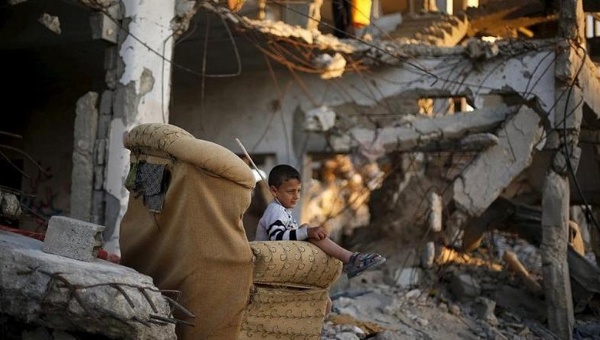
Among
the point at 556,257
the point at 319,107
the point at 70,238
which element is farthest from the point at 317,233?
the point at 319,107

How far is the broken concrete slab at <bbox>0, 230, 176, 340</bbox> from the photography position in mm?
3768

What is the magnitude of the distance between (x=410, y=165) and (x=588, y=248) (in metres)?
9.33

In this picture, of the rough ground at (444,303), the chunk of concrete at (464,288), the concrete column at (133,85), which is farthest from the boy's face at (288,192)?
the chunk of concrete at (464,288)

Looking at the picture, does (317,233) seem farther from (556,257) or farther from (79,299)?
(556,257)

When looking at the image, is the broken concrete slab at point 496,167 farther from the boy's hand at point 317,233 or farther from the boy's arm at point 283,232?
A: the boy's hand at point 317,233

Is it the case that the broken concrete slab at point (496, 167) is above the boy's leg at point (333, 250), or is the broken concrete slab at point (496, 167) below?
above

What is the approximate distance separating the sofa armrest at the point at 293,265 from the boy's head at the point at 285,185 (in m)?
0.53

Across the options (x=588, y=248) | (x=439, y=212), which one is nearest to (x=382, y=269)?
(x=439, y=212)

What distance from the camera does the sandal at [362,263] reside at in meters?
4.80

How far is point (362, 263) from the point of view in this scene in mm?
4816

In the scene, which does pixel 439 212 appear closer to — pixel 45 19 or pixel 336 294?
pixel 336 294

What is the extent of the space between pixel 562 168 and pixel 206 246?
674 cm

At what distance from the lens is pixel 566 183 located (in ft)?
31.4

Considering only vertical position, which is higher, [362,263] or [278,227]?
[278,227]
